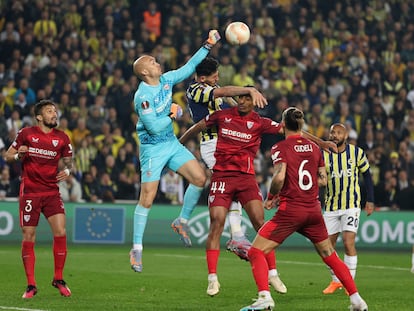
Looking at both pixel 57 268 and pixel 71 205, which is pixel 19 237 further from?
pixel 57 268

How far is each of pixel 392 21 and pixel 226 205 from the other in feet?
64.4

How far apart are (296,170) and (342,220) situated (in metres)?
3.87

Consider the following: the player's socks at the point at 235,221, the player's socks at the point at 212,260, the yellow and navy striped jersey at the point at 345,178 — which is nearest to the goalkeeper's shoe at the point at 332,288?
the yellow and navy striped jersey at the point at 345,178

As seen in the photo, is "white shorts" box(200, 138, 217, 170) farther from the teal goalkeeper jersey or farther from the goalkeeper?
the teal goalkeeper jersey

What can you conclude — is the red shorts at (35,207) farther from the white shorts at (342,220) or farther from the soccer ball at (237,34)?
the white shorts at (342,220)

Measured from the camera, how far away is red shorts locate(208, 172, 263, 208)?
13.0 metres

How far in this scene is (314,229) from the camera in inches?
455

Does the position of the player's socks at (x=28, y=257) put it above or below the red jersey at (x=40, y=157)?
below

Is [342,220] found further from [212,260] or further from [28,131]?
[28,131]

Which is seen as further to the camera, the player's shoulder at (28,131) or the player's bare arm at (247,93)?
the player's shoulder at (28,131)

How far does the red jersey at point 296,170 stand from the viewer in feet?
37.5

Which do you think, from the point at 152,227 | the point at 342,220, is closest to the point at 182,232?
the point at 342,220

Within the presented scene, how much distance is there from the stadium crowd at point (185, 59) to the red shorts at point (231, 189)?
36.0 feet

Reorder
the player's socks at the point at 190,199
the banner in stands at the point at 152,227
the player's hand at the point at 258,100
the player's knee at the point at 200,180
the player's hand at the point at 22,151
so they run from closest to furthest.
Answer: the player's hand at the point at 258,100
the player's knee at the point at 200,180
the player's hand at the point at 22,151
the player's socks at the point at 190,199
the banner in stands at the point at 152,227
